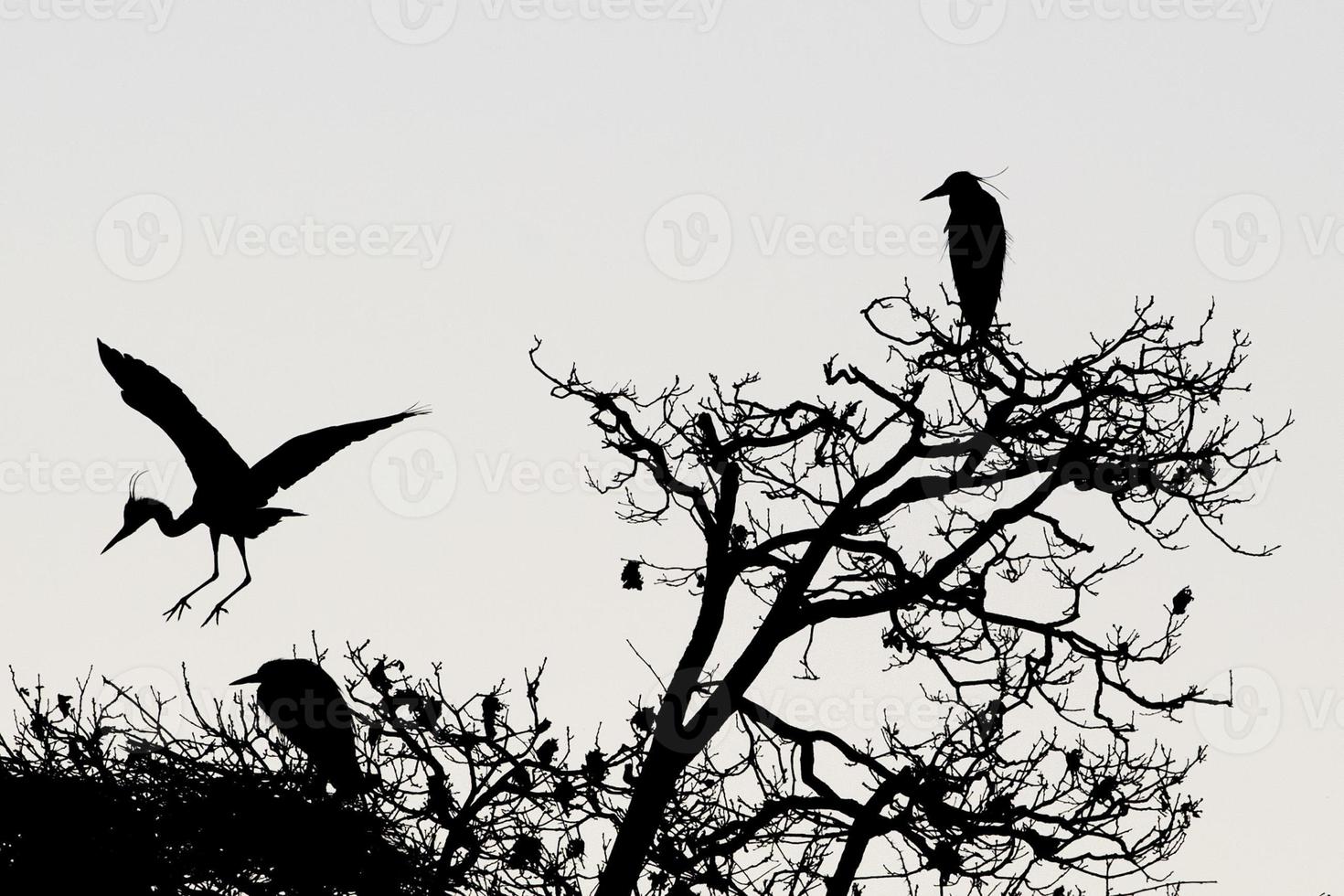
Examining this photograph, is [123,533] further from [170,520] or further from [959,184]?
[959,184]

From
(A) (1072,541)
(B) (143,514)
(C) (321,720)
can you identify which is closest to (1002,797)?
(A) (1072,541)

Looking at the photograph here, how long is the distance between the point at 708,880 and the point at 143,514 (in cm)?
427

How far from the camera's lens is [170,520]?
10.2 m

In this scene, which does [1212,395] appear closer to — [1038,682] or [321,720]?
[1038,682]

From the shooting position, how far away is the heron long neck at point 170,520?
1022cm

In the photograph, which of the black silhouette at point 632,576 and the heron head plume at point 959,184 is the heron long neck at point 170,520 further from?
the heron head plume at point 959,184

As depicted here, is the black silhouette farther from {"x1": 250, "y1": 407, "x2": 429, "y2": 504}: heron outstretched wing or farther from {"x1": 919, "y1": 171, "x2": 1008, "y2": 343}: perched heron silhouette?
{"x1": 919, "y1": 171, "x2": 1008, "y2": 343}: perched heron silhouette

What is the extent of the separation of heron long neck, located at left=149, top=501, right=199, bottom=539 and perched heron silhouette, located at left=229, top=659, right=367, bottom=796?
109 cm

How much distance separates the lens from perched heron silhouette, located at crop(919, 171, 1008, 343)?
13414mm

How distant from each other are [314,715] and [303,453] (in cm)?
165

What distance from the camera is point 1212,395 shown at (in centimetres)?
935

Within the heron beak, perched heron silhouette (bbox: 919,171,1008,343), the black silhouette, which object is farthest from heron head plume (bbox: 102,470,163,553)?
perched heron silhouette (bbox: 919,171,1008,343)

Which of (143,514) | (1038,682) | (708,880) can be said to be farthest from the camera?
(143,514)

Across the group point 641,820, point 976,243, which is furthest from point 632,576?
point 976,243
